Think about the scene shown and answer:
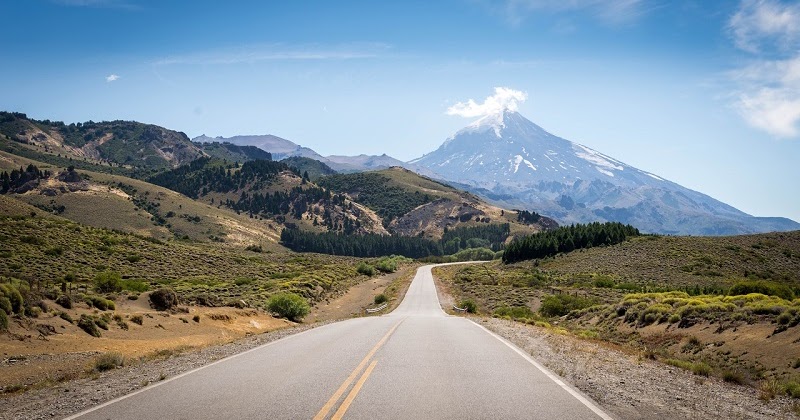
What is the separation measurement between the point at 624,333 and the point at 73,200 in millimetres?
171450

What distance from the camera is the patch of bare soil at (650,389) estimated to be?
316 inches

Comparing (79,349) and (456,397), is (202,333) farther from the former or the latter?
(456,397)

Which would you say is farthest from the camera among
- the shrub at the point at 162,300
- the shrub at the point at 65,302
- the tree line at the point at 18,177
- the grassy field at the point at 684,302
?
the tree line at the point at 18,177

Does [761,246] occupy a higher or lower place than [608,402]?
higher

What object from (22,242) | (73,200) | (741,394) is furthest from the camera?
(73,200)

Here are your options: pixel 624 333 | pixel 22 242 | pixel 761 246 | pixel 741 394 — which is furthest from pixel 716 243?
pixel 22 242

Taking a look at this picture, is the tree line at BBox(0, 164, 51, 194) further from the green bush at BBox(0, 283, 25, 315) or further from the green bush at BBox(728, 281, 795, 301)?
the green bush at BBox(728, 281, 795, 301)

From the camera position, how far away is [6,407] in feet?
28.5

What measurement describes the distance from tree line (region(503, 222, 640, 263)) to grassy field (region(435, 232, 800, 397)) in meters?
5.54

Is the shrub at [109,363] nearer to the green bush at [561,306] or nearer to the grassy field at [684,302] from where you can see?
the grassy field at [684,302]

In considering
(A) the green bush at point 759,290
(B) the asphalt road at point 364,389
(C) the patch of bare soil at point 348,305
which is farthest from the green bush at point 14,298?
(A) the green bush at point 759,290

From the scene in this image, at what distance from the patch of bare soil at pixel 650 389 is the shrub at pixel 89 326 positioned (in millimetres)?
15942

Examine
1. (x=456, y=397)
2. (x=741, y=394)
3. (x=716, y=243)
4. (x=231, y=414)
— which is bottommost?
(x=231, y=414)

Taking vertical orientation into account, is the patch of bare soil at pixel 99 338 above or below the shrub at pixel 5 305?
below
